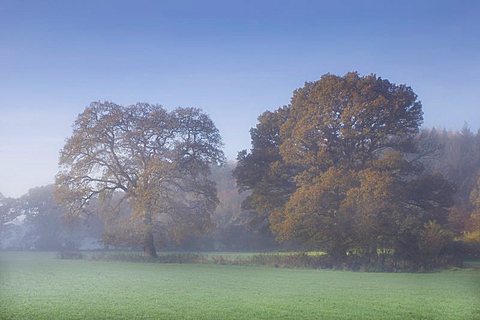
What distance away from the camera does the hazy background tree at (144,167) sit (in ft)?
104

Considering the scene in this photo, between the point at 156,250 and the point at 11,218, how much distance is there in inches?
448

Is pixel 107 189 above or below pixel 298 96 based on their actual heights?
below

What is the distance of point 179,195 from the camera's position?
32.6 meters

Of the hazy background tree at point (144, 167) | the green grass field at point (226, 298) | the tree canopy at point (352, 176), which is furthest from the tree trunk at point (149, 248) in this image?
the green grass field at point (226, 298)

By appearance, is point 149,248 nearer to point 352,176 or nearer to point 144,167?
point 144,167

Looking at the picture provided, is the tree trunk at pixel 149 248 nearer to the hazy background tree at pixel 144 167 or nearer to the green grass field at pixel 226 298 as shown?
the hazy background tree at pixel 144 167

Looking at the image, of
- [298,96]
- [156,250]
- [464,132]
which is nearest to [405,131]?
[464,132]

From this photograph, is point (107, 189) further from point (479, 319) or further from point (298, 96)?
point (479, 319)

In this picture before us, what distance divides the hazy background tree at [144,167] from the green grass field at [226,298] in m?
11.8

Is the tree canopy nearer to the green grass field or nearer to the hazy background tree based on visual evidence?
the hazy background tree

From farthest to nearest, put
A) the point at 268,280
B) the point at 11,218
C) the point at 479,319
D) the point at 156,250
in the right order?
1. the point at 156,250
2. the point at 11,218
3. the point at 268,280
4. the point at 479,319

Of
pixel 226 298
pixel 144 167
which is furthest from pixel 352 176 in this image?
pixel 226 298

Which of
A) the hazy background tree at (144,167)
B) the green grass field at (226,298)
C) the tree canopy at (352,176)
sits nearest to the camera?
the green grass field at (226,298)

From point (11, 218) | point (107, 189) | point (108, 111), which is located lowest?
point (11, 218)
